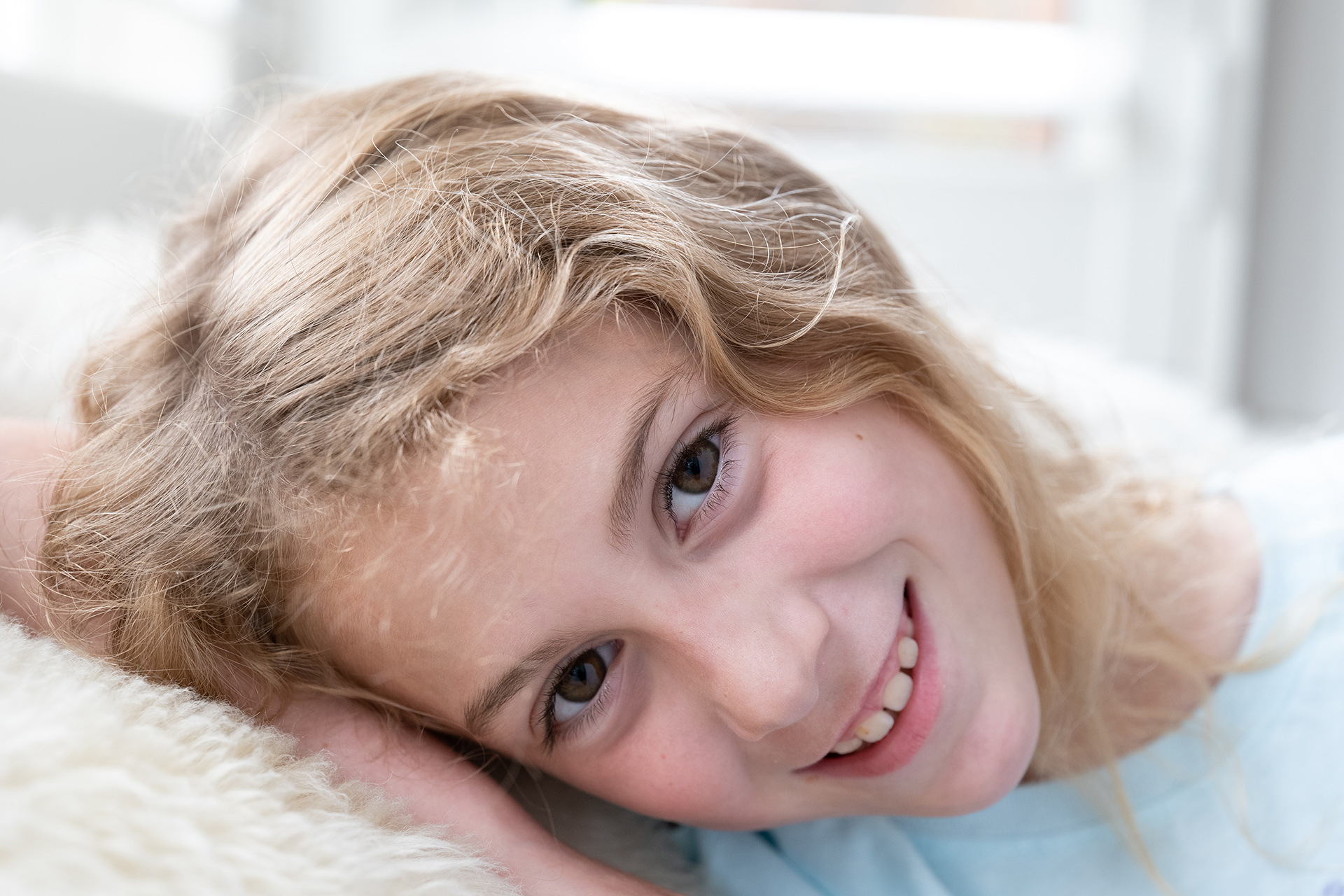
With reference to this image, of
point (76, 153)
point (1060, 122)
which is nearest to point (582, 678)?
point (76, 153)

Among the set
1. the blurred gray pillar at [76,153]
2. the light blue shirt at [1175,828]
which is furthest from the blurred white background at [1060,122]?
the light blue shirt at [1175,828]

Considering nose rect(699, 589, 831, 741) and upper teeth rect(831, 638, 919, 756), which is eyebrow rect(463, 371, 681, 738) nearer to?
nose rect(699, 589, 831, 741)

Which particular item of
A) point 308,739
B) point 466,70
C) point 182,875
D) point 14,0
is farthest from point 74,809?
point 14,0

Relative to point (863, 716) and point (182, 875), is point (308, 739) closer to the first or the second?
point (182, 875)

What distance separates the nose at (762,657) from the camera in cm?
59

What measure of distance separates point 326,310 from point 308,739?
262mm

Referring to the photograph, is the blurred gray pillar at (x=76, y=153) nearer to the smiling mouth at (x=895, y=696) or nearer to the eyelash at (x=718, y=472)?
the eyelash at (x=718, y=472)

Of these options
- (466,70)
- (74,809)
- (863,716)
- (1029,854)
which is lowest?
(1029,854)

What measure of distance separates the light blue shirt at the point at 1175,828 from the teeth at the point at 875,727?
0.59 ft

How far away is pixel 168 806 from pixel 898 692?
447 mm

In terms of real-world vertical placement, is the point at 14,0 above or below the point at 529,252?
above

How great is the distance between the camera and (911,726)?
0.67 m

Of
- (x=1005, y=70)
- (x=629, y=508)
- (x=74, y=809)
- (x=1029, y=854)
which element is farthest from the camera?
(x=1005, y=70)

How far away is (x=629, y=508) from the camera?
58 centimetres
